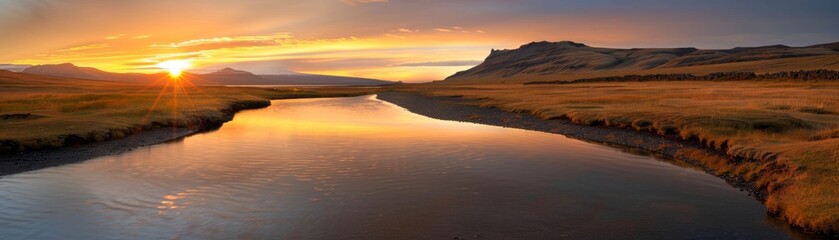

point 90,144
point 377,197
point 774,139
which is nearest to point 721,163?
point 774,139

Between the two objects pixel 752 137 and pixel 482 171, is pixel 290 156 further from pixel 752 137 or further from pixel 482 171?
pixel 752 137

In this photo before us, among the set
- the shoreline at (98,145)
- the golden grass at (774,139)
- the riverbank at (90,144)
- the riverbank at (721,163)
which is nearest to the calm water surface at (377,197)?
the riverbank at (721,163)

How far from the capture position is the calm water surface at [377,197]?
631 inches

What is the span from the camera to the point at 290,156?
29.6 metres

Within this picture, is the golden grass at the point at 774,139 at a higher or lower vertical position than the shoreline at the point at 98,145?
higher

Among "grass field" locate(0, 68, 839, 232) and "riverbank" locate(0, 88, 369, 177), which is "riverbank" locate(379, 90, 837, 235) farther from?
"riverbank" locate(0, 88, 369, 177)

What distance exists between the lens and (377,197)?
19875 mm

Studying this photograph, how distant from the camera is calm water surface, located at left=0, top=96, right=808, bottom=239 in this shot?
1603cm

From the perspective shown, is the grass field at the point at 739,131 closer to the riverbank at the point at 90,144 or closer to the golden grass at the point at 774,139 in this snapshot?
the golden grass at the point at 774,139

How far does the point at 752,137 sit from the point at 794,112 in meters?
14.5

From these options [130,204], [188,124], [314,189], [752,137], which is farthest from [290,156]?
[752,137]

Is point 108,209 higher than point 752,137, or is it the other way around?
point 752,137

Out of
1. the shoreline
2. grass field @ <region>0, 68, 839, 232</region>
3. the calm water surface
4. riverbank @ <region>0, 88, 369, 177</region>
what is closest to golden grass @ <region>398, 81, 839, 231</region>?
grass field @ <region>0, 68, 839, 232</region>

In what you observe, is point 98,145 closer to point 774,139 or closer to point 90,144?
point 90,144
